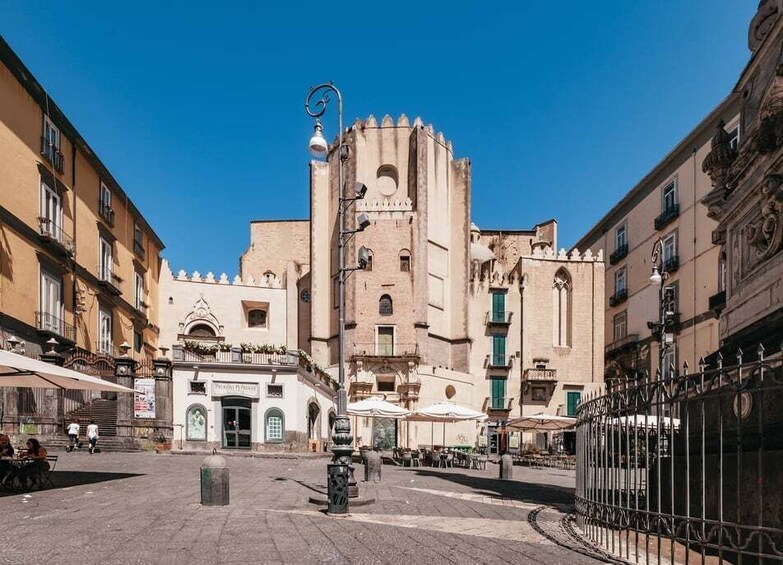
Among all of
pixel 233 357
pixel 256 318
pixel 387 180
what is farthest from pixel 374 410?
pixel 256 318

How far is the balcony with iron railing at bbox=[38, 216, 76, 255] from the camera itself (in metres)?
27.6

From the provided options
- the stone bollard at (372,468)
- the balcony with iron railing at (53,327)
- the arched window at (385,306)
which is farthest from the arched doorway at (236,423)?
the arched window at (385,306)

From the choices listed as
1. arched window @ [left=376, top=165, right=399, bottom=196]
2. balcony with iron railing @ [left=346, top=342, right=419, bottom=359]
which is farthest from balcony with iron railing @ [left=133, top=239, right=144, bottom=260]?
arched window @ [left=376, top=165, right=399, bottom=196]

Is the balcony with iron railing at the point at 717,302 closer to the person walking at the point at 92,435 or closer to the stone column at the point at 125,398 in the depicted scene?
the stone column at the point at 125,398

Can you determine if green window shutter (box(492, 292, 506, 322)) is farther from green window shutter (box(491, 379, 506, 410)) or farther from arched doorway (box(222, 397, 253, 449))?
arched doorway (box(222, 397, 253, 449))

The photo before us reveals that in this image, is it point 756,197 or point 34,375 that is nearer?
point 756,197

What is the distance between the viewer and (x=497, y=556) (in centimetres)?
745

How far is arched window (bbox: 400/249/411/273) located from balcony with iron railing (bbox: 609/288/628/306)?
15.6m

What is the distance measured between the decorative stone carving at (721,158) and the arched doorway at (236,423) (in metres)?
23.4

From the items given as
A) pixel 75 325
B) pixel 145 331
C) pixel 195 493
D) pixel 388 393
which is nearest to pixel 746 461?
pixel 195 493

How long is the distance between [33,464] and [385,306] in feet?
107

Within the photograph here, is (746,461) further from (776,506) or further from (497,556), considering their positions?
(497,556)

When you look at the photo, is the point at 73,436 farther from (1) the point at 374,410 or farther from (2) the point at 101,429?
(1) the point at 374,410

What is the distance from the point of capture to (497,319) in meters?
47.9
